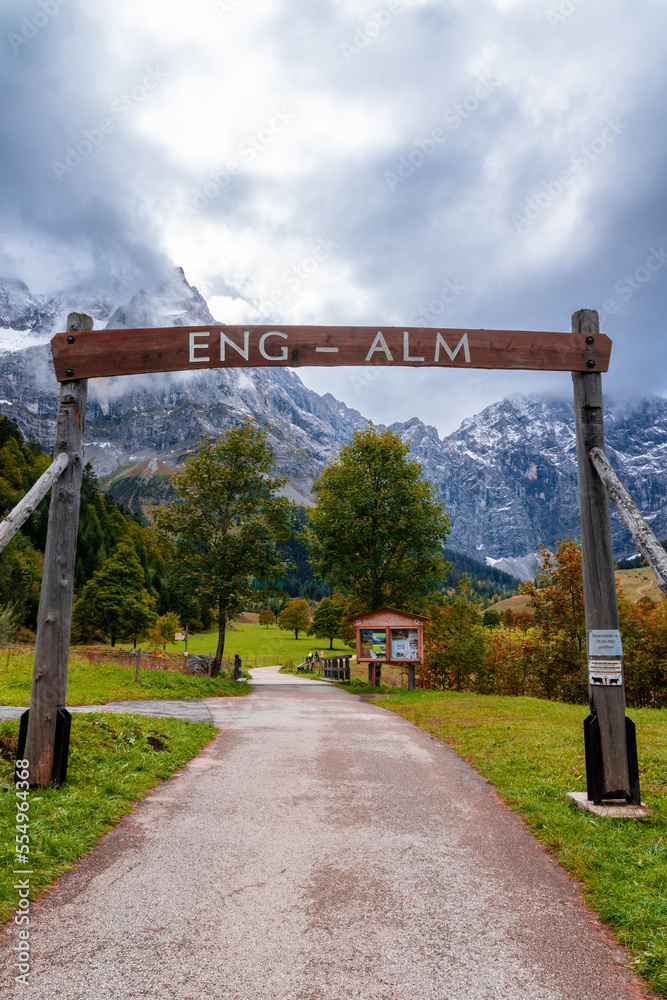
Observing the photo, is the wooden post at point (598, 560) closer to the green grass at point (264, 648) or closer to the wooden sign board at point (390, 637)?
the wooden sign board at point (390, 637)

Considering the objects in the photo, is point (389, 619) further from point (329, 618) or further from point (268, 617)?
point (268, 617)

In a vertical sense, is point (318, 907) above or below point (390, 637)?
below

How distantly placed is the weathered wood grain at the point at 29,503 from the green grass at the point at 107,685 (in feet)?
26.5

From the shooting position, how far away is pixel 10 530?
5555 mm

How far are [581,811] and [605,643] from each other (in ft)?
5.69

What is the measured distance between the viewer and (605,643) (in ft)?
21.6

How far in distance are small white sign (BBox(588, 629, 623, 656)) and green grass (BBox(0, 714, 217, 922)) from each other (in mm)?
5214

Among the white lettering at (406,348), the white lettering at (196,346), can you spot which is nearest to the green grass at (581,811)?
the white lettering at (406,348)

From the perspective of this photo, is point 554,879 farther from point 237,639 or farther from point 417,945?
point 237,639

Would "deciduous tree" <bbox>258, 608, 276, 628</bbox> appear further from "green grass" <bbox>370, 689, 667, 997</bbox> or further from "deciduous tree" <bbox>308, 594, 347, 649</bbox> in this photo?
"green grass" <bbox>370, 689, 667, 997</bbox>

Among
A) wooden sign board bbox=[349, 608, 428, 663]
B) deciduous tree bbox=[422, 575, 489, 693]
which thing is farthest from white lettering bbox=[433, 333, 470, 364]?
deciduous tree bbox=[422, 575, 489, 693]

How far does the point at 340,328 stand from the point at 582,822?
5.95 meters

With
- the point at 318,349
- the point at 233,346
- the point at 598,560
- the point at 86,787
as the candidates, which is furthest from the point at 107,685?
the point at 598,560

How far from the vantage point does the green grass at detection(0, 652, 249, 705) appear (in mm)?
14258
